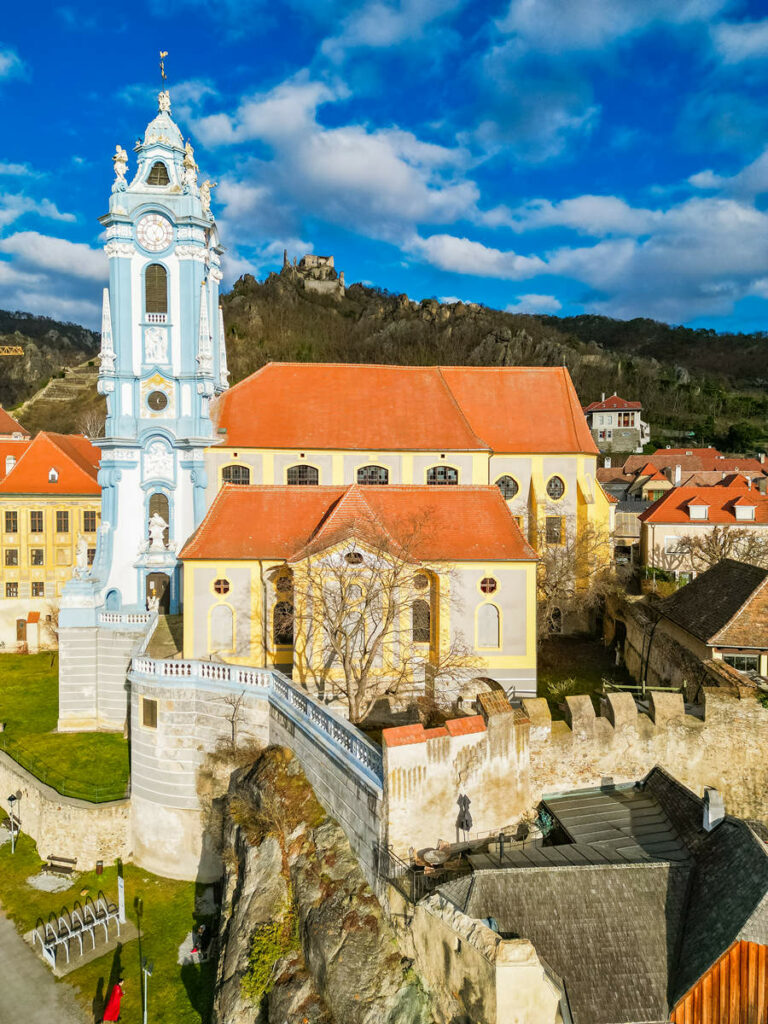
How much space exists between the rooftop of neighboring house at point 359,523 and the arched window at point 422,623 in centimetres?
212

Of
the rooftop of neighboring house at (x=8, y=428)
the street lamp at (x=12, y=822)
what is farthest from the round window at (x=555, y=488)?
the rooftop of neighboring house at (x=8, y=428)

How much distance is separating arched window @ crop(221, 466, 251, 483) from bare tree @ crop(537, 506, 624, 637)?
14.5 m

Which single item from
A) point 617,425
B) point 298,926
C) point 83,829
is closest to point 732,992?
point 298,926

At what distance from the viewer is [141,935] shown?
69.9ft

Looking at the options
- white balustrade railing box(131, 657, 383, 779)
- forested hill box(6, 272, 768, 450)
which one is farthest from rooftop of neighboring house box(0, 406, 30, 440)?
white balustrade railing box(131, 657, 383, 779)

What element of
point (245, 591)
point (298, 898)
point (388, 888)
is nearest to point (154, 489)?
point (245, 591)

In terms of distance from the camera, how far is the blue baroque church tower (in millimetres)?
30672

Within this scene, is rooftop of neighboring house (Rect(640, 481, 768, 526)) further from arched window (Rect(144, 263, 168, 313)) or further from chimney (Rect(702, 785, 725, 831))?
arched window (Rect(144, 263, 168, 313))

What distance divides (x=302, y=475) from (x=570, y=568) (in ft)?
44.7

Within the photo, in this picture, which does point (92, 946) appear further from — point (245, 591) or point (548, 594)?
point (548, 594)

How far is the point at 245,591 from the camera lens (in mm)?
26031

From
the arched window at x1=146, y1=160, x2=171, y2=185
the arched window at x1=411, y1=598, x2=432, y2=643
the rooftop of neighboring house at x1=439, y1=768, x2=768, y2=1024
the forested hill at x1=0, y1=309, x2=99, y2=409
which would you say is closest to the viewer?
the rooftop of neighboring house at x1=439, y1=768, x2=768, y2=1024

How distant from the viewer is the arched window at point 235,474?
3167 cm

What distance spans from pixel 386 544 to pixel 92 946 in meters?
15.3
